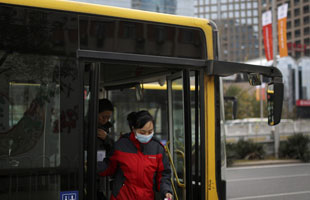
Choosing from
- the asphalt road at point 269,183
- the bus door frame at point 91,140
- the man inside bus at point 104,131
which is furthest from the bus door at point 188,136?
the asphalt road at point 269,183

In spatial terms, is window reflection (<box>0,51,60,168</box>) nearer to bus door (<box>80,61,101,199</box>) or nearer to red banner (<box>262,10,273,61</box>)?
bus door (<box>80,61,101,199</box>)

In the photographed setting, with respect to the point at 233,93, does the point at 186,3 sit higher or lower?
higher

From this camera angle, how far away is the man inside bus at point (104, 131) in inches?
158

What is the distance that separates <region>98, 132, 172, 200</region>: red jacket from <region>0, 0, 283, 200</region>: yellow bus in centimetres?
30

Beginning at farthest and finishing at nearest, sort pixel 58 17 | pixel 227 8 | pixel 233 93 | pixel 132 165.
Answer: pixel 227 8 < pixel 233 93 < pixel 132 165 < pixel 58 17

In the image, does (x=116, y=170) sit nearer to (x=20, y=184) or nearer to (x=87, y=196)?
(x=87, y=196)

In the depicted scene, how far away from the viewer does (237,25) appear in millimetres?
150750

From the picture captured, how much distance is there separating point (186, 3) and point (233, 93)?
1158 inches

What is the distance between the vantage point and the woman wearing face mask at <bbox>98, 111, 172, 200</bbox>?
3.46 metres

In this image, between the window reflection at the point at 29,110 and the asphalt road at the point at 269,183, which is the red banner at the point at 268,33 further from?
the window reflection at the point at 29,110

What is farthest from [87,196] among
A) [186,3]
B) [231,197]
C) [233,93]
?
[233,93]

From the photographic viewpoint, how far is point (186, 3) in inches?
1625

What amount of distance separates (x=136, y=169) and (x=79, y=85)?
89 cm

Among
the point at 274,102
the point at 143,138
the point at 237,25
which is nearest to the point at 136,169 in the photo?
the point at 143,138
